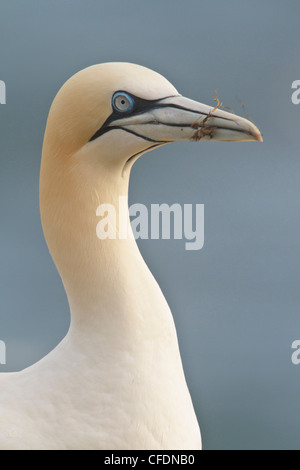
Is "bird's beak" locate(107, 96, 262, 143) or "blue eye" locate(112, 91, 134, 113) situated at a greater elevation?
"blue eye" locate(112, 91, 134, 113)

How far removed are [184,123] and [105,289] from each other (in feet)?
2.02

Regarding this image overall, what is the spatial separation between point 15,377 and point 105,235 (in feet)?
2.06

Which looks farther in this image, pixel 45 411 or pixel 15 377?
pixel 15 377

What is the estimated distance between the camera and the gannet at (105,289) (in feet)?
10.4

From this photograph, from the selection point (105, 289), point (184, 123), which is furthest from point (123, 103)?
point (105, 289)

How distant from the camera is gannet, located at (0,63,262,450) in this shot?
316 centimetres

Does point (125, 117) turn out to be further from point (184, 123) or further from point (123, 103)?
point (184, 123)

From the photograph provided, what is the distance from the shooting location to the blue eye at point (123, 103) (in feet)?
10.4

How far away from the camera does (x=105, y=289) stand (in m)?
3.24

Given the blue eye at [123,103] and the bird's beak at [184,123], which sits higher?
the blue eye at [123,103]
